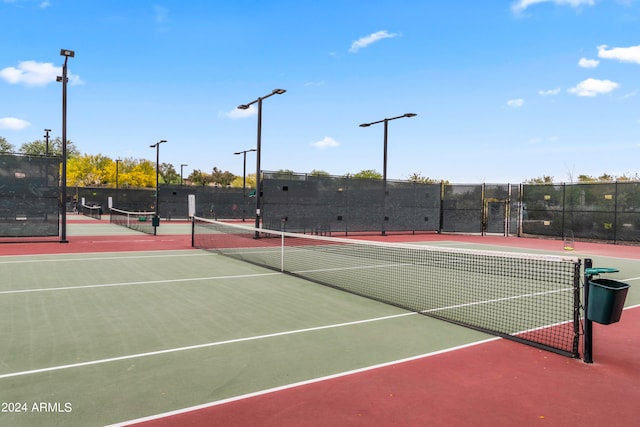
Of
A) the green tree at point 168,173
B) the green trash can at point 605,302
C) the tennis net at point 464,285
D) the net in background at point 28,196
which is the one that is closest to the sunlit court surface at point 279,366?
the tennis net at point 464,285

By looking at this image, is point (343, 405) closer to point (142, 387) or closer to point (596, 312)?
point (142, 387)

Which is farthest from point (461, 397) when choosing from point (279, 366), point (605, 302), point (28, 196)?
point (28, 196)

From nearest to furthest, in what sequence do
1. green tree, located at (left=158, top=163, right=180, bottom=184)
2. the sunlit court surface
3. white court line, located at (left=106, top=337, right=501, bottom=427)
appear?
white court line, located at (left=106, top=337, right=501, bottom=427)
the sunlit court surface
green tree, located at (left=158, top=163, right=180, bottom=184)

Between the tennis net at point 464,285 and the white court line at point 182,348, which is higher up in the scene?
the tennis net at point 464,285

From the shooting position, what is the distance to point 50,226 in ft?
59.7

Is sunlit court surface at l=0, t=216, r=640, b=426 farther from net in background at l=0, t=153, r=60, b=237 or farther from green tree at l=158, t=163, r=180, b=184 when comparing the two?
green tree at l=158, t=163, r=180, b=184

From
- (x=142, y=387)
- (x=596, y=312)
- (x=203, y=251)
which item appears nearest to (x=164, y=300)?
(x=142, y=387)

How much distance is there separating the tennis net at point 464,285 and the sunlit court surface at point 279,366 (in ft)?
1.49

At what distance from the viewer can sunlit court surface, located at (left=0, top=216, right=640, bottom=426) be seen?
3.70 metres

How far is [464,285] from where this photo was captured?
Result: 31.6 feet

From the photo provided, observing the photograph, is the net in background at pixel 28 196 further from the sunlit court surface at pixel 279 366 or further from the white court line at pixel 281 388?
the white court line at pixel 281 388

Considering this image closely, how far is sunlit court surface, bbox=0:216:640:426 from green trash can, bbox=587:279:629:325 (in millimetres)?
585

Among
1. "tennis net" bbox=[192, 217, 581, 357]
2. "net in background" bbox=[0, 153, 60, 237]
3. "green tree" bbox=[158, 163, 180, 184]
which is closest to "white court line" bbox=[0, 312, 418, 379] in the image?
"tennis net" bbox=[192, 217, 581, 357]

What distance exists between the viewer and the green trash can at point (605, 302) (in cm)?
468
